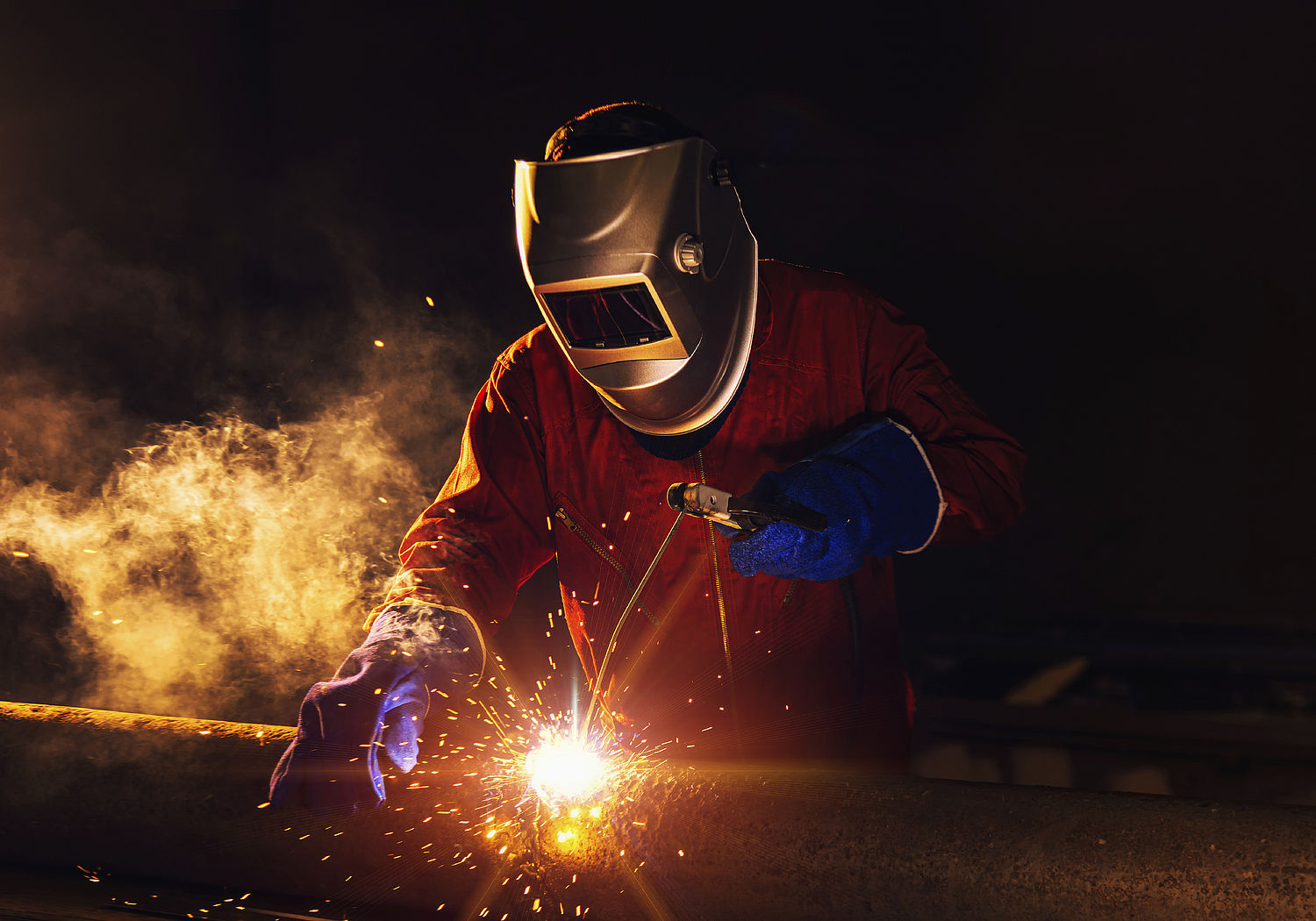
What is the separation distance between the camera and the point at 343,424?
9.65ft

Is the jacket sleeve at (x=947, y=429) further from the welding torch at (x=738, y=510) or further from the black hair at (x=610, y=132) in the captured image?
the black hair at (x=610, y=132)

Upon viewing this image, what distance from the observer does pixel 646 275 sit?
1322 mm

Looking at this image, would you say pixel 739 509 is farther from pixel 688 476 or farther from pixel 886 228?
pixel 886 228

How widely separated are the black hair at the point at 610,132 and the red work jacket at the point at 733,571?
35 centimetres

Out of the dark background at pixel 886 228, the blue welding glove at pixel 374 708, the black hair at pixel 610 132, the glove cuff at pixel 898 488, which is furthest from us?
the dark background at pixel 886 228

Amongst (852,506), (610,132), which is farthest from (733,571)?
(610,132)

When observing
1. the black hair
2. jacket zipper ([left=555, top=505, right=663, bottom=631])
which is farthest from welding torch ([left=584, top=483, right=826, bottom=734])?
the black hair

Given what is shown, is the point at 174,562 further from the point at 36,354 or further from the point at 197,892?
the point at 197,892

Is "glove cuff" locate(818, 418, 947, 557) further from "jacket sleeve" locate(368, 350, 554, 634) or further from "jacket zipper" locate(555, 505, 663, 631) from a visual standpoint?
"jacket sleeve" locate(368, 350, 554, 634)

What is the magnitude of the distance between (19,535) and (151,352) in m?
0.93

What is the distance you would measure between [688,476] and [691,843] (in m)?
0.62

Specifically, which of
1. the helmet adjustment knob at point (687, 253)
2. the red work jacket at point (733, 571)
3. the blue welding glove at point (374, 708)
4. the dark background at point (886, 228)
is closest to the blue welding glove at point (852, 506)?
the red work jacket at point (733, 571)

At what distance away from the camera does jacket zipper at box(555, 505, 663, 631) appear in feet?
4.94

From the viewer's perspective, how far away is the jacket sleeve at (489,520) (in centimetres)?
141
